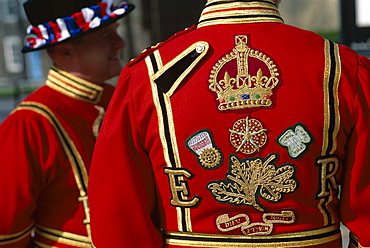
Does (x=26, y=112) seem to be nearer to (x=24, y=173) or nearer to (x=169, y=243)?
(x=24, y=173)

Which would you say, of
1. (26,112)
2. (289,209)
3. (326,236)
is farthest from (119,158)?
(26,112)

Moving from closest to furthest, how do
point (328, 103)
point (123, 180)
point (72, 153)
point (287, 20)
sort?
1. point (328, 103)
2. point (123, 180)
3. point (72, 153)
4. point (287, 20)

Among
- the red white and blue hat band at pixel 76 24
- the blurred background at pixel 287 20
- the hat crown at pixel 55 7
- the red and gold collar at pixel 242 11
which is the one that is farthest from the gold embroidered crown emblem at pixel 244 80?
the blurred background at pixel 287 20

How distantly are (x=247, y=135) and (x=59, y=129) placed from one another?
1109mm

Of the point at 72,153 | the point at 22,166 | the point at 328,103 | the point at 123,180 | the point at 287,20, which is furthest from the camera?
the point at 287,20

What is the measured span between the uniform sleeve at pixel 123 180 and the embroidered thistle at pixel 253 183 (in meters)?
0.23

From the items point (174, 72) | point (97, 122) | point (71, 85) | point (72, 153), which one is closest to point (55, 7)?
point (71, 85)

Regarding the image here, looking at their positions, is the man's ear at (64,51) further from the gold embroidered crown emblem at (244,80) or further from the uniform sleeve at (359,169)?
the uniform sleeve at (359,169)

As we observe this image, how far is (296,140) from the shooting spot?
1.78 meters

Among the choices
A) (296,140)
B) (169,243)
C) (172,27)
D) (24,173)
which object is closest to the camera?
(296,140)

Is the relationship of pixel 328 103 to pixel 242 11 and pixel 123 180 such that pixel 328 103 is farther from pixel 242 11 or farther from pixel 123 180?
pixel 123 180

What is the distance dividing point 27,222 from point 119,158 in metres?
0.94

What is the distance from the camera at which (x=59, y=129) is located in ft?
8.64

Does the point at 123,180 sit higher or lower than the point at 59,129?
higher
